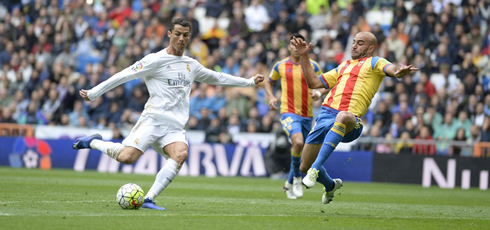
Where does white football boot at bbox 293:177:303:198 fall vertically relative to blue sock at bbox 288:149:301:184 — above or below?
below

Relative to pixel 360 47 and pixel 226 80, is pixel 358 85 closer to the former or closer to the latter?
pixel 360 47

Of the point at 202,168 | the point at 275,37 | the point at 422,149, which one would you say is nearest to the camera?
the point at 422,149

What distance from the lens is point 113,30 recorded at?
26812 mm

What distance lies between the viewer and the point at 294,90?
1399cm

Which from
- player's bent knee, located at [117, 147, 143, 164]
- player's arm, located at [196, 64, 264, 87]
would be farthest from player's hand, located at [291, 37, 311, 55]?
player's bent knee, located at [117, 147, 143, 164]

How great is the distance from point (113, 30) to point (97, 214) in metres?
18.8

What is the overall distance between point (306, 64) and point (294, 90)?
3579mm

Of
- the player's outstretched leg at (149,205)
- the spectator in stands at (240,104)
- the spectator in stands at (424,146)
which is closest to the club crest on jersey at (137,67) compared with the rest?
the player's outstretched leg at (149,205)

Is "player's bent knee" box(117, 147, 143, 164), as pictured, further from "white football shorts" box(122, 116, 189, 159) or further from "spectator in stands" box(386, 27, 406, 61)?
"spectator in stands" box(386, 27, 406, 61)

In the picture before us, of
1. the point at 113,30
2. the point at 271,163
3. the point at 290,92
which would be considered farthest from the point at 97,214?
the point at 113,30

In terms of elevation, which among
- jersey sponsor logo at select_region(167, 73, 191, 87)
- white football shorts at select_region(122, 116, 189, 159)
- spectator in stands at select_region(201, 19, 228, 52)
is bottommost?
white football shorts at select_region(122, 116, 189, 159)

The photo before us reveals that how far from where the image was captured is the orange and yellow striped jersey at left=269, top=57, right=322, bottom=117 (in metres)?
13.9

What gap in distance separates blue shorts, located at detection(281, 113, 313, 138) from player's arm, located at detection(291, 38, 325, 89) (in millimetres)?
2840

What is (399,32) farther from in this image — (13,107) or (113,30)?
(13,107)
